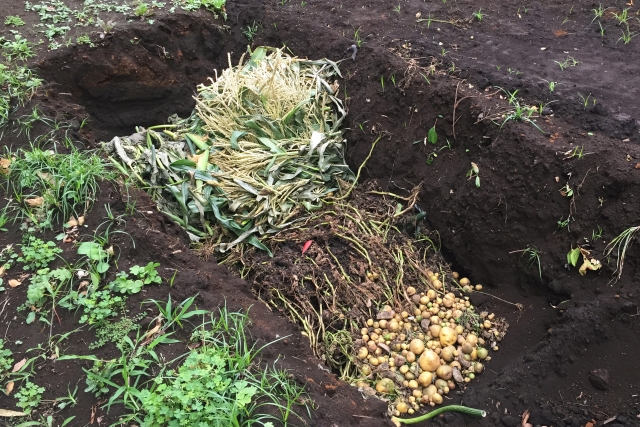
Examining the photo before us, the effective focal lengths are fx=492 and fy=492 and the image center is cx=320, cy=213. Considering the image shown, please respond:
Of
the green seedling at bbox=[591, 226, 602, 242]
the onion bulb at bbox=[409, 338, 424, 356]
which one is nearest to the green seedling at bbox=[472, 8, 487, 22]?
the green seedling at bbox=[591, 226, 602, 242]

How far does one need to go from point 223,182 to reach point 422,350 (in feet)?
5.30

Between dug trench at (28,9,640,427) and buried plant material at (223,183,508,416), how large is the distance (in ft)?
0.38

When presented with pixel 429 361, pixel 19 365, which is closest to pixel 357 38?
pixel 429 361

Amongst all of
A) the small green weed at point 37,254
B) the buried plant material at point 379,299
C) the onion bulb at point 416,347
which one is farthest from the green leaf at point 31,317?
the onion bulb at point 416,347

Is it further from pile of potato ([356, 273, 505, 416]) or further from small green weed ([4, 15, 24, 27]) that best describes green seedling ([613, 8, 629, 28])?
small green weed ([4, 15, 24, 27])

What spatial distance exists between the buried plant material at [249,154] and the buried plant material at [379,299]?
20cm

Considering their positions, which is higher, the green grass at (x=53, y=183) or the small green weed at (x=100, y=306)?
the green grass at (x=53, y=183)

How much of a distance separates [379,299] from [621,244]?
1261mm

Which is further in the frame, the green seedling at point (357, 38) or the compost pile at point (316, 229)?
the green seedling at point (357, 38)

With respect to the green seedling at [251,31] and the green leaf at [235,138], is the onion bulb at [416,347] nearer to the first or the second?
the green leaf at [235,138]

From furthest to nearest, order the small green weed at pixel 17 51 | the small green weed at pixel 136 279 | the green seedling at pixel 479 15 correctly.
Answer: the green seedling at pixel 479 15 < the small green weed at pixel 17 51 < the small green weed at pixel 136 279

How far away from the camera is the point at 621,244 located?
95.5 inches

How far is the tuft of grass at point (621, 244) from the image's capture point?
239cm

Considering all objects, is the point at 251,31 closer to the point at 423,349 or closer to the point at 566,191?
the point at 566,191
